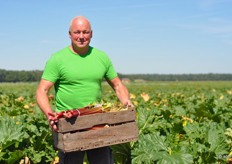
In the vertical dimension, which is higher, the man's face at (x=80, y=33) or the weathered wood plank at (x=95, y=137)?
the man's face at (x=80, y=33)

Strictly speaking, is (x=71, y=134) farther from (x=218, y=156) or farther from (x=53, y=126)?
(x=218, y=156)

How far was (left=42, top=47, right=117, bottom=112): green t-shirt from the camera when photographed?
11.7ft

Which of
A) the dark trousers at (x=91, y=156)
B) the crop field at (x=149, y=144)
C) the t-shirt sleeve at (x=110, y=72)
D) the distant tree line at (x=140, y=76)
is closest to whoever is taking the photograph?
the dark trousers at (x=91, y=156)

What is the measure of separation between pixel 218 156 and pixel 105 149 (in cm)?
138

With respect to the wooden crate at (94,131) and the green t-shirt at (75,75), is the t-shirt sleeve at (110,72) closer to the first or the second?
the green t-shirt at (75,75)

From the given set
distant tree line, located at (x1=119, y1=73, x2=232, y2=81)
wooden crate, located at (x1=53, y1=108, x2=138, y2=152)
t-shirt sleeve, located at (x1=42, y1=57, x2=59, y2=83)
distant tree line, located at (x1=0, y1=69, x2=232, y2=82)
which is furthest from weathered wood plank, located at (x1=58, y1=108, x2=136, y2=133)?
distant tree line, located at (x1=119, y1=73, x2=232, y2=81)

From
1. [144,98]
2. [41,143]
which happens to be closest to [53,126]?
[41,143]

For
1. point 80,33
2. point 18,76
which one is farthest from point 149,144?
point 18,76

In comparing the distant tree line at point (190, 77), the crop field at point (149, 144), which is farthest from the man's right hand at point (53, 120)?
the distant tree line at point (190, 77)

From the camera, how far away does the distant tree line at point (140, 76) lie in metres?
115

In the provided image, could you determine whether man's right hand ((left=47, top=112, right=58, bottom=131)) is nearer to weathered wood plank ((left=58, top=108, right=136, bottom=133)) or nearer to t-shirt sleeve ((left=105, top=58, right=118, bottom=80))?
weathered wood plank ((left=58, top=108, right=136, bottom=133))

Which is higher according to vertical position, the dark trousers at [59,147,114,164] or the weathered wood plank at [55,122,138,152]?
the weathered wood plank at [55,122,138,152]

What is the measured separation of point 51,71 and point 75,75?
0.68 ft

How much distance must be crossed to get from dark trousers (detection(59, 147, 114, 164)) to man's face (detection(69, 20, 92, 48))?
939 millimetres
